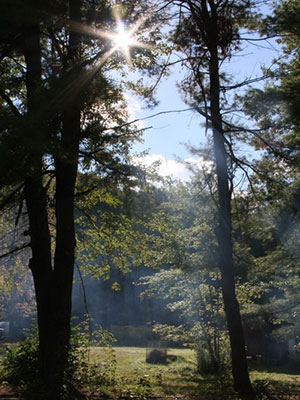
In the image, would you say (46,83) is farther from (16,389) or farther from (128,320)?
(128,320)

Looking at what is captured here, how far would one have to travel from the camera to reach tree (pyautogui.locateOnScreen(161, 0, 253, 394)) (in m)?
10.1

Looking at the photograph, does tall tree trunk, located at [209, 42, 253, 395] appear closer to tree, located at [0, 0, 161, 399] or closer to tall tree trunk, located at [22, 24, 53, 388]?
tree, located at [0, 0, 161, 399]

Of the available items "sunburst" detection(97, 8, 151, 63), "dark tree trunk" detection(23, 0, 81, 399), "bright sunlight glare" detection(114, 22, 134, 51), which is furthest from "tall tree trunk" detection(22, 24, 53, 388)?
"bright sunlight glare" detection(114, 22, 134, 51)

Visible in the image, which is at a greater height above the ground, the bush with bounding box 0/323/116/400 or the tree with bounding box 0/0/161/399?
the tree with bounding box 0/0/161/399

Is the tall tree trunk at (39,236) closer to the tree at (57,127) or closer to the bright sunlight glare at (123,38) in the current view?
the tree at (57,127)

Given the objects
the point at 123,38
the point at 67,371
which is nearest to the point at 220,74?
the point at 123,38

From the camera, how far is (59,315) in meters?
8.51

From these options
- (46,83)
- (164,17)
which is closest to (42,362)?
(46,83)

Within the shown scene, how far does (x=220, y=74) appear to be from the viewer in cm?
1065

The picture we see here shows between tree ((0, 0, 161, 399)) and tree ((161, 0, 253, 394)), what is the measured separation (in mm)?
1432

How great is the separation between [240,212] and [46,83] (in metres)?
5.66

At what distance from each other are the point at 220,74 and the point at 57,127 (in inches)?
192

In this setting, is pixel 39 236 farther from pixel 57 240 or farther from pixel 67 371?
pixel 67 371

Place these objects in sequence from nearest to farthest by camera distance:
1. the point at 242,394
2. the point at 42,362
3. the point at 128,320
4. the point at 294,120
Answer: the point at 42,362 → the point at 242,394 → the point at 294,120 → the point at 128,320
